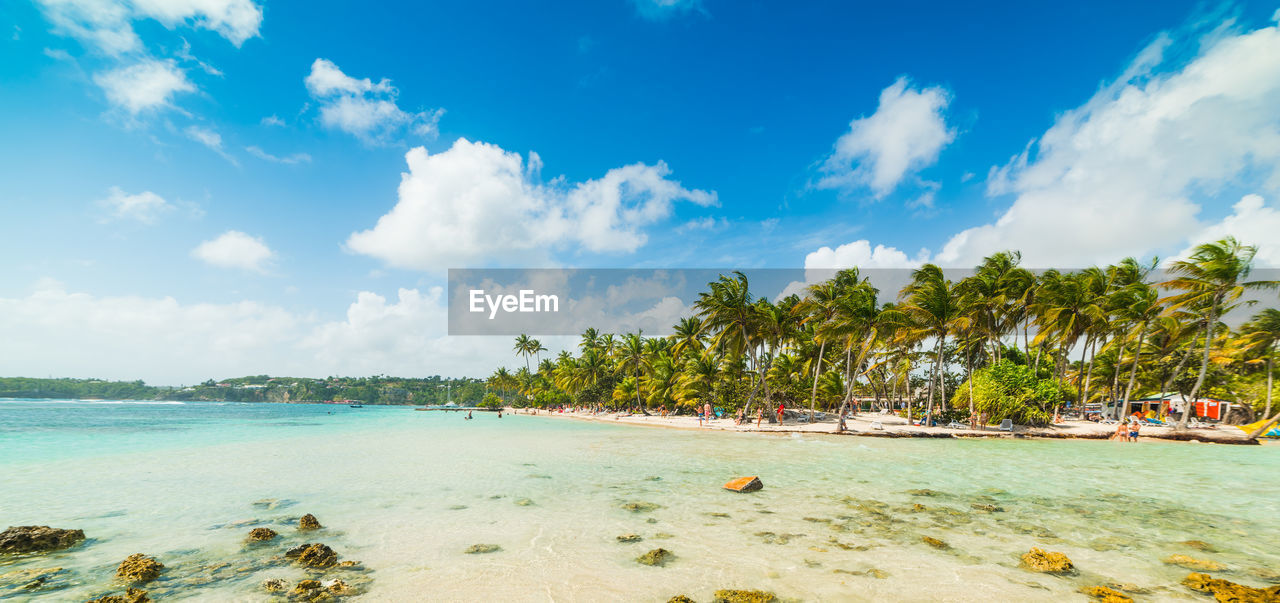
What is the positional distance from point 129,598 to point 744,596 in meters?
7.32

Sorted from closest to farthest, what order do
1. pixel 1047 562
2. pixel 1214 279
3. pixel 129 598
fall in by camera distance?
pixel 129 598, pixel 1047 562, pixel 1214 279

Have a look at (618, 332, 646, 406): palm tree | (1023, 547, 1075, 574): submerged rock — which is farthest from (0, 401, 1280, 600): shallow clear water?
(618, 332, 646, 406): palm tree

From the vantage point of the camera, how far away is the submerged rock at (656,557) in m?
7.07

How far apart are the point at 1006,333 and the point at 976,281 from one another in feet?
18.0

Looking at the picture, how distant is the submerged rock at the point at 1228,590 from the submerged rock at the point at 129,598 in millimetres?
12775

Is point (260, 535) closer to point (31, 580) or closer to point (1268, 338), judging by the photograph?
point (31, 580)

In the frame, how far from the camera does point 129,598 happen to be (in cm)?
564

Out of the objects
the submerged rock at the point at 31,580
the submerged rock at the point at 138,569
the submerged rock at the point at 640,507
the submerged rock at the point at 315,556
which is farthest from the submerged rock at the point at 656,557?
the submerged rock at the point at 31,580

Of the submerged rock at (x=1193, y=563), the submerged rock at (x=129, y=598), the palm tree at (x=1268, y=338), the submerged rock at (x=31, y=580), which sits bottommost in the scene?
the submerged rock at (x=31, y=580)

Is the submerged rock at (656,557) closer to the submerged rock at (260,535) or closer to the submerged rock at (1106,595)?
the submerged rock at (1106,595)

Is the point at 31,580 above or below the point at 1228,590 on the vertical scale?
below

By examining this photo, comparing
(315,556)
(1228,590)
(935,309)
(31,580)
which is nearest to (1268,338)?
(935,309)

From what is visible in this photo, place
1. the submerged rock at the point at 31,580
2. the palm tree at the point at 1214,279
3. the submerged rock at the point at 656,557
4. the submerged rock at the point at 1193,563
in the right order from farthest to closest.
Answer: the palm tree at the point at 1214,279 → the submerged rock at the point at 656,557 → the submerged rock at the point at 1193,563 → the submerged rock at the point at 31,580

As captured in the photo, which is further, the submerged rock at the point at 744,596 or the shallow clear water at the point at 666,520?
the shallow clear water at the point at 666,520
